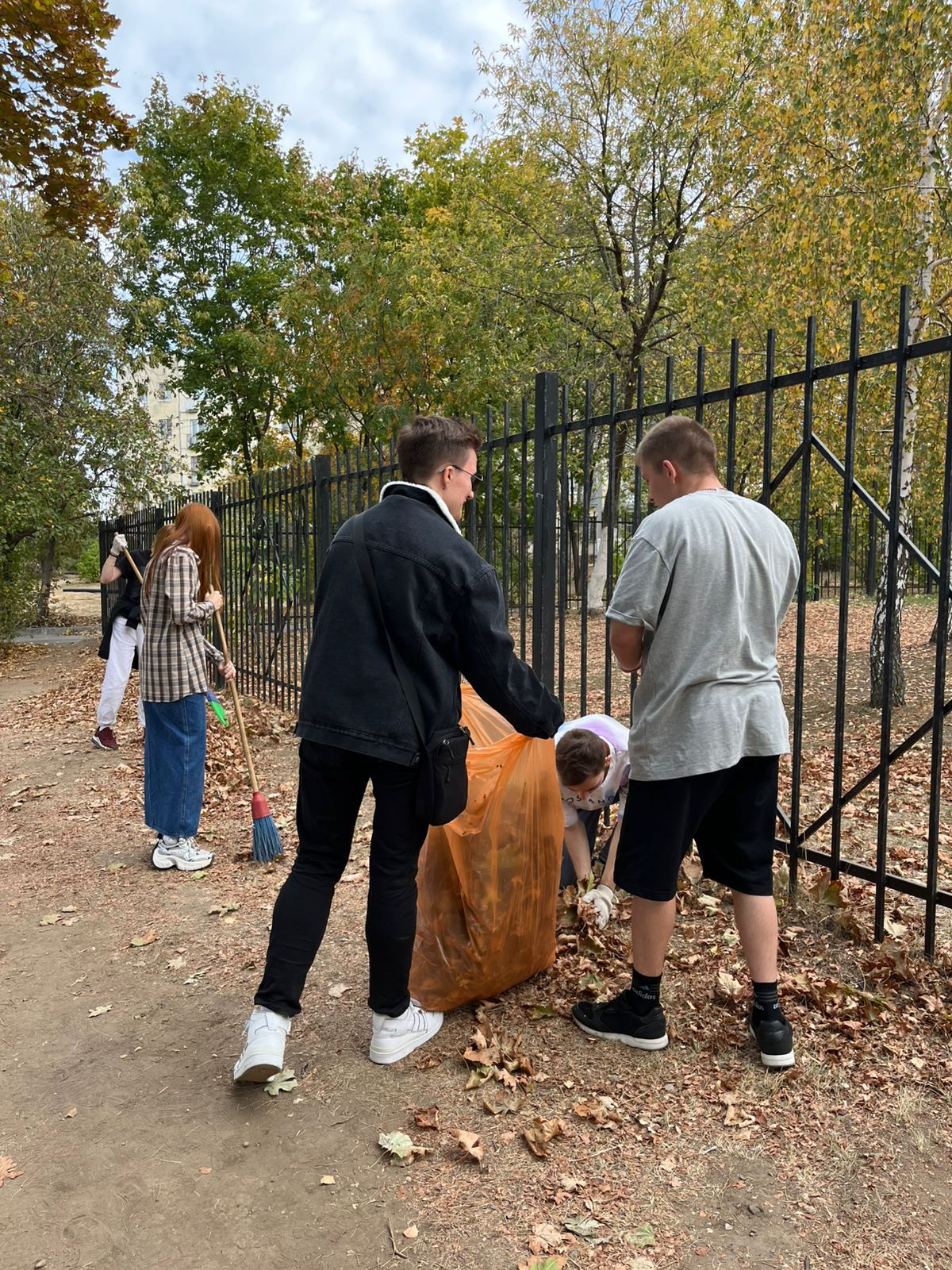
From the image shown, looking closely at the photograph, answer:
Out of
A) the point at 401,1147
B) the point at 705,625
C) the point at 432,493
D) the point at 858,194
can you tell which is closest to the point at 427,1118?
the point at 401,1147

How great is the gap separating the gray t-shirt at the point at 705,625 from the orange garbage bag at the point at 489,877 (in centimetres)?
47

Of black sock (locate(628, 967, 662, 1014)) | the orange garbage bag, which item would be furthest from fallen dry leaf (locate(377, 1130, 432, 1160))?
black sock (locate(628, 967, 662, 1014))

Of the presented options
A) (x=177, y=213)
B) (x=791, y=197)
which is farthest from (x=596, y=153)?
(x=177, y=213)

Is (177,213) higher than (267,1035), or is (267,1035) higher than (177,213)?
(177,213)

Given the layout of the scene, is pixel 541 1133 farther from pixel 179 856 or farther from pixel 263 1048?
pixel 179 856

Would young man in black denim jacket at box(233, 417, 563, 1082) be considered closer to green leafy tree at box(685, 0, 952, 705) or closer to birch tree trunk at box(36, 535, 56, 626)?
green leafy tree at box(685, 0, 952, 705)

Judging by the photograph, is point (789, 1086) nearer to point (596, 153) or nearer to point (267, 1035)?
point (267, 1035)

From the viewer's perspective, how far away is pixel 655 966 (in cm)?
274

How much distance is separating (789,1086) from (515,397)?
1325cm

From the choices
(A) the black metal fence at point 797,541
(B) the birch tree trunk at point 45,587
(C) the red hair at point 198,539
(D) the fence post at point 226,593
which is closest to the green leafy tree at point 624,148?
(A) the black metal fence at point 797,541

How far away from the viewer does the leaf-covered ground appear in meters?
2.12

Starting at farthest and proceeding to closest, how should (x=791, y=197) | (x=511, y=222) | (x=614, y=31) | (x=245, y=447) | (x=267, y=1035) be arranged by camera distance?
(x=245, y=447), (x=511, y=222), (x=614, y=31), (x=791, y=197), (x=267, y=1035)

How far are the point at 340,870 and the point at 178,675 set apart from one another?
6.95 ft

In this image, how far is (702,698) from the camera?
2.56 m
